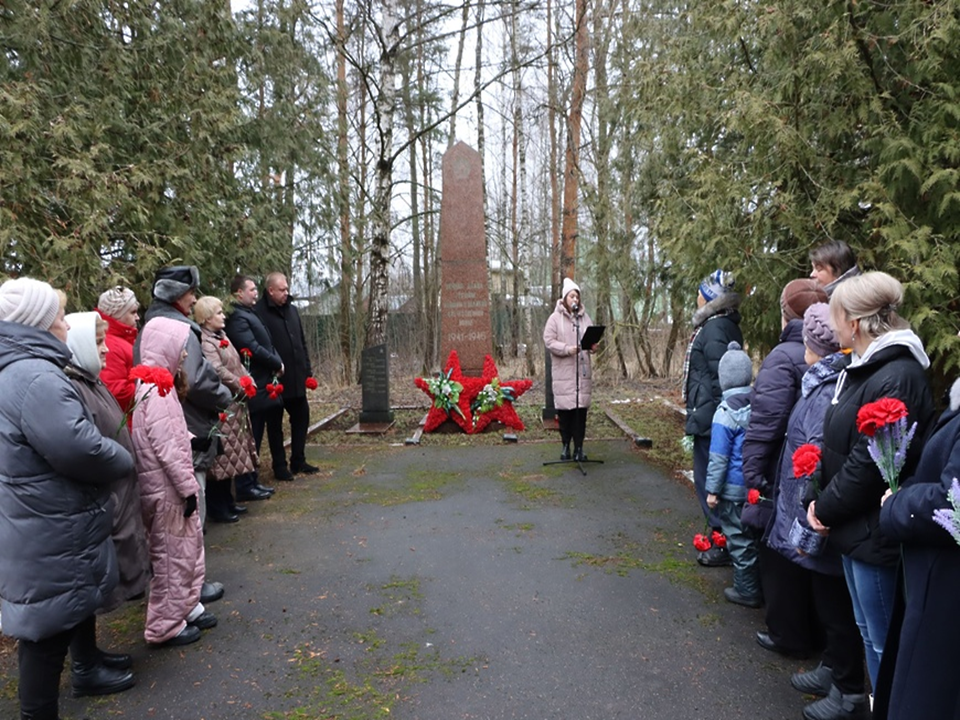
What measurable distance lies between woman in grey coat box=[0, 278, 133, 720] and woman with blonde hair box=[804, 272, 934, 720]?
2.86 m

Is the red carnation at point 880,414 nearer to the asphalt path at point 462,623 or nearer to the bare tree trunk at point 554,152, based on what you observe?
the asphalt path at point 462,623

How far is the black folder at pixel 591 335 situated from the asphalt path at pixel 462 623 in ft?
5.26

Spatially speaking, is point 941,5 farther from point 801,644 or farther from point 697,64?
point 801,644

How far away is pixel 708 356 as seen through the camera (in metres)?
4.44

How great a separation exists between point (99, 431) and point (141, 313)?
18.5 ft

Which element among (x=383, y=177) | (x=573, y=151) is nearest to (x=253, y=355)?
(x=383, y=177)

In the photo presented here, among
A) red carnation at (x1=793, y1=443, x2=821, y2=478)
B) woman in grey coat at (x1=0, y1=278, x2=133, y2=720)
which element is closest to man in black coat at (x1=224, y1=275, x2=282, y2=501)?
woman in grey coat at (x1=0, y1=278, x2=133, y2=720)

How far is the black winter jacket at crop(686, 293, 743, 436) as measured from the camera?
173 inches

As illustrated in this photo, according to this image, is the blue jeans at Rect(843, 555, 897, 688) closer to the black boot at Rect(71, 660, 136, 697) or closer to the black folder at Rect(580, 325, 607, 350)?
the black boot at Rect(71, 660, 136, 697)

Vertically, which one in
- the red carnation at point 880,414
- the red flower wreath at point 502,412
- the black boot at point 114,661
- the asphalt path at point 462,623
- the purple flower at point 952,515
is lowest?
the asphalt path at point 462,623

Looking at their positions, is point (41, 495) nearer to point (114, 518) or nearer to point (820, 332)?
point (114, 518)

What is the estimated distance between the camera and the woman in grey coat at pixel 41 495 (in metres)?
2.51

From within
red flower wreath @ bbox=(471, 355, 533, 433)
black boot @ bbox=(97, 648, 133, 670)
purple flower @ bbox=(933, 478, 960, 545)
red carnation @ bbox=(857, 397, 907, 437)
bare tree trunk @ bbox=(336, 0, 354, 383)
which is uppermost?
bare tree trunk @ bbox=(336, 0, 354, 383)

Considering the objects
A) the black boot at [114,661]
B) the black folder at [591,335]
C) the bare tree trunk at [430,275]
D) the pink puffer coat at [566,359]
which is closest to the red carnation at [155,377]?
the black boot at [114,661]
